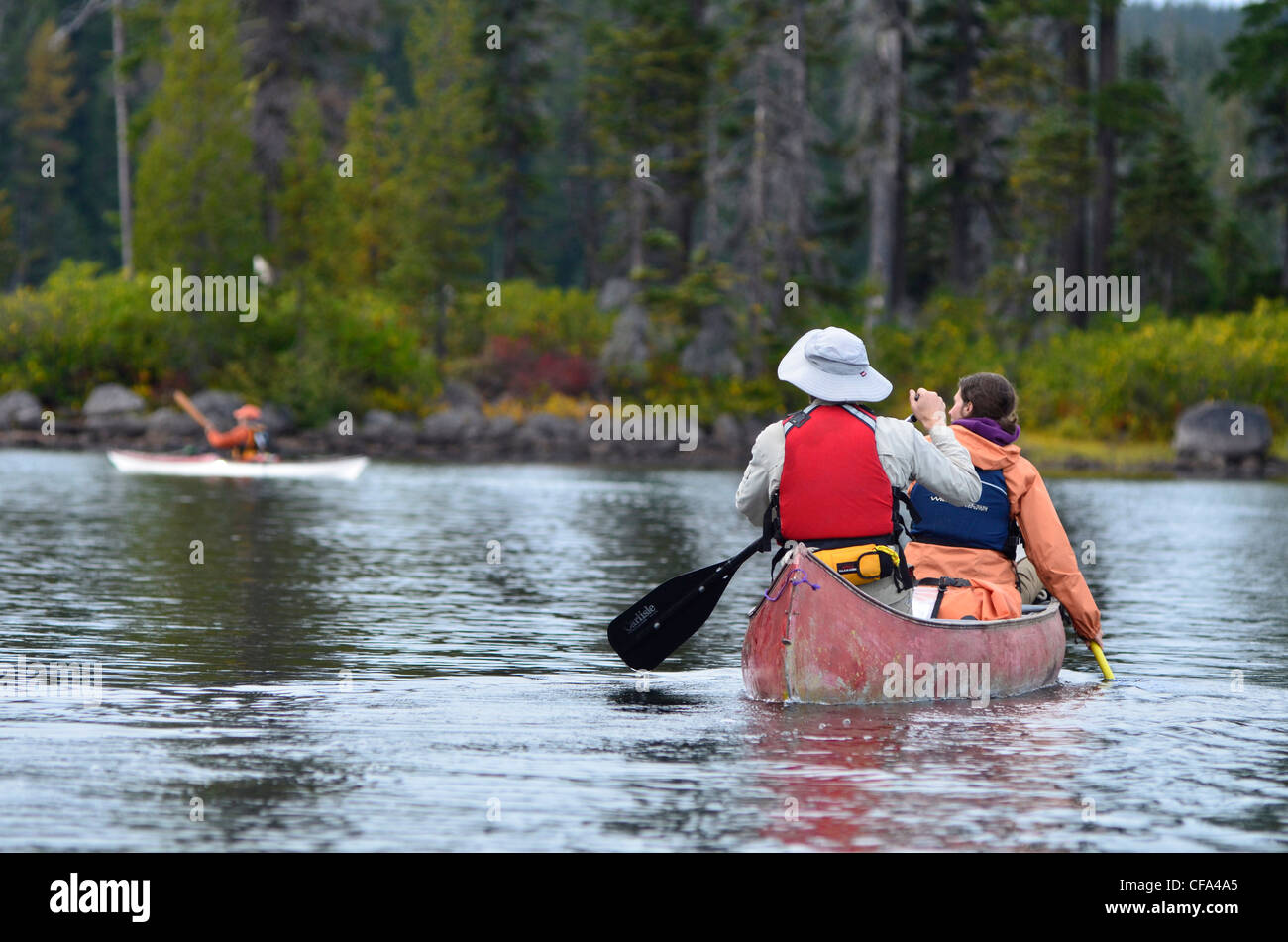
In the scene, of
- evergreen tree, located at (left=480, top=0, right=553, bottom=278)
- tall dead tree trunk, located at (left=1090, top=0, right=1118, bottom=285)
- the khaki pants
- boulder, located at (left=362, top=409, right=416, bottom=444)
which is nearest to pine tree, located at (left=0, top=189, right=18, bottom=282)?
evergreen tree, located at (left=480, top=0, right=553, bottom=278)

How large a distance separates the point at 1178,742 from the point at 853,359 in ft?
8.76

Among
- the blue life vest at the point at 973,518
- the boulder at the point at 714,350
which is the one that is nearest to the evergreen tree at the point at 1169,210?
the boulder at the point at 714,350

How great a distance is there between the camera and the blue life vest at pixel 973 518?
1079 cm

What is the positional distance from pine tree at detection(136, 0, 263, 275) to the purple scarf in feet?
122

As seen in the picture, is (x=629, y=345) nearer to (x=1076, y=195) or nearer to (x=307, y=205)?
(x=307, y=205)

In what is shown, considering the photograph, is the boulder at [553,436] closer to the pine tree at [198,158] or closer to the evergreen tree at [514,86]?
the pine tree at [198,158]

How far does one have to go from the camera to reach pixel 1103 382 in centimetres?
4300

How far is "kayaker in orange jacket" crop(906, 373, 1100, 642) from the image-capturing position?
10.7 metres

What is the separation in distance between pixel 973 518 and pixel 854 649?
1253mm

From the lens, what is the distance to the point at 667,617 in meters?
11.3

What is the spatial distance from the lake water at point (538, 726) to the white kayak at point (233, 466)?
12.0 metres
